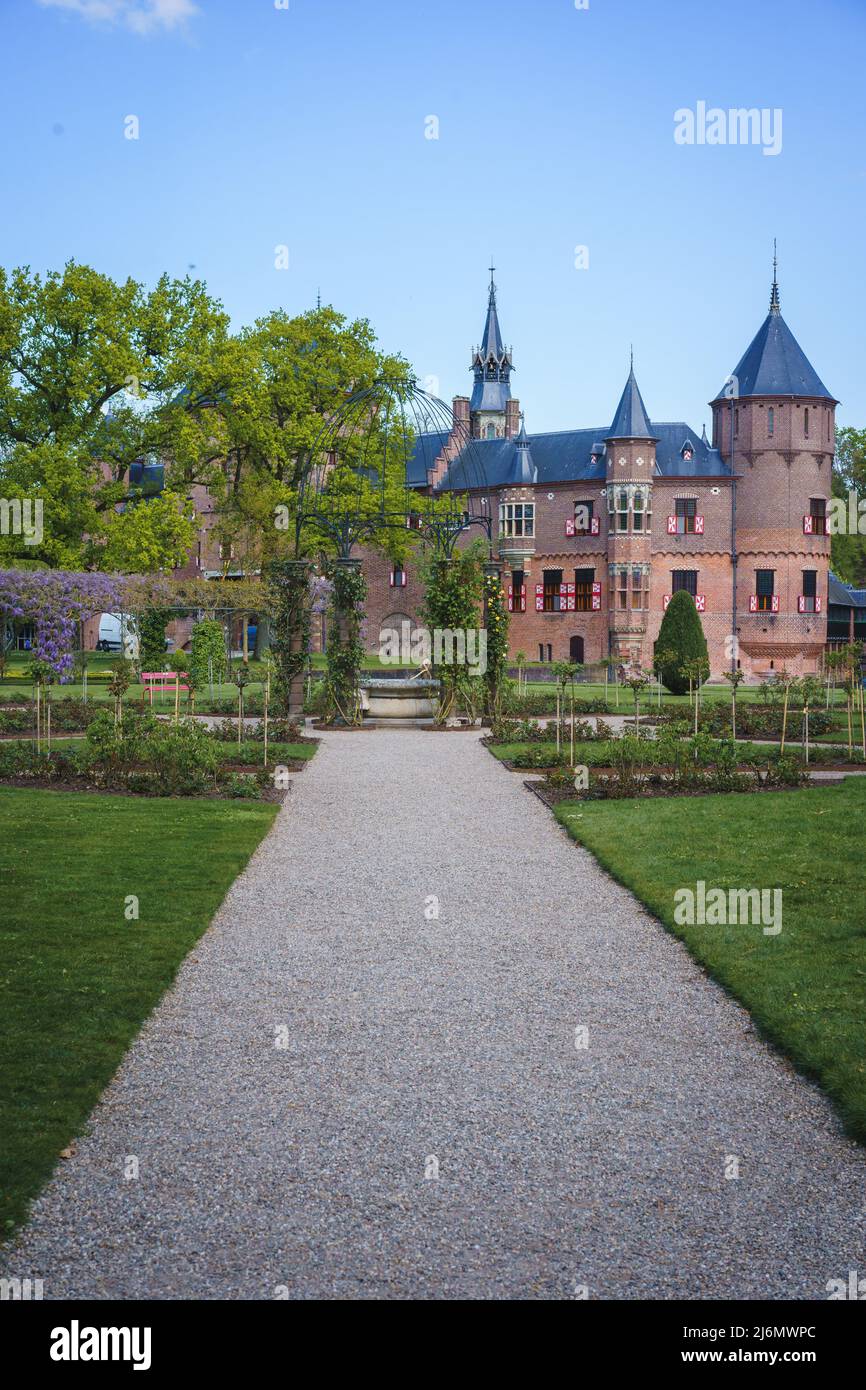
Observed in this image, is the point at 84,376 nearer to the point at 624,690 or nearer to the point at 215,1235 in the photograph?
the point at 624,690

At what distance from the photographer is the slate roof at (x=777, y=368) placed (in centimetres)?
4488

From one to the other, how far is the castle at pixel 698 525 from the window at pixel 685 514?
0.18ft

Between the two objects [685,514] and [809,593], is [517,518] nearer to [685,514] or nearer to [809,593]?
[685,514]

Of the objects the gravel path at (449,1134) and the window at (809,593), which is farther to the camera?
the window at (809,593)

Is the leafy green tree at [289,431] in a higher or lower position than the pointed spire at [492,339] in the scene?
lower

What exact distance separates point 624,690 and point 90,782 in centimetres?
2233

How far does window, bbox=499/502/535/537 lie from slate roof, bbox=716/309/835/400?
974 cm

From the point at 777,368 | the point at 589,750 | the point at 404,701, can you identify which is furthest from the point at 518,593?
the point at 589,750

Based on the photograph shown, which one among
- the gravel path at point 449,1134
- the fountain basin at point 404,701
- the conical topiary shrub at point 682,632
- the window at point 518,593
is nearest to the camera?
the gravel path at point 449,1134

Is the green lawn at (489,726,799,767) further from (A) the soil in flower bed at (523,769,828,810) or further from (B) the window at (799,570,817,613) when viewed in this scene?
(B) the window at (799,570,817,613)

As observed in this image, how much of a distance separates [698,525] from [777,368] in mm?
6499

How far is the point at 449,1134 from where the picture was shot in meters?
4.82

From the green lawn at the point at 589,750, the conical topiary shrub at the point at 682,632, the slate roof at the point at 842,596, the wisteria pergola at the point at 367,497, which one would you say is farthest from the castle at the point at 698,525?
the green lawn at the point at 589,750

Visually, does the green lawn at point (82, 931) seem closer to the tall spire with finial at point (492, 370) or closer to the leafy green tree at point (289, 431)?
the leafy green tree at point (289, 431)
